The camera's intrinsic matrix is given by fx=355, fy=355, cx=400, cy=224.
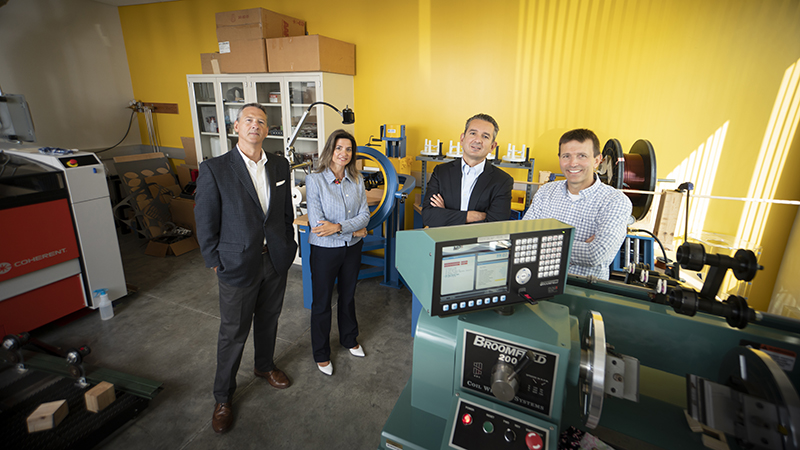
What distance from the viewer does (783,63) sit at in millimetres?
2484

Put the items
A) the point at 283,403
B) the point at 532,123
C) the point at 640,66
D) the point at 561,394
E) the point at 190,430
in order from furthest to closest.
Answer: the point at 532,123
the point at 640,66
the point at 283,403
the point at 190,430
the point at 561,394

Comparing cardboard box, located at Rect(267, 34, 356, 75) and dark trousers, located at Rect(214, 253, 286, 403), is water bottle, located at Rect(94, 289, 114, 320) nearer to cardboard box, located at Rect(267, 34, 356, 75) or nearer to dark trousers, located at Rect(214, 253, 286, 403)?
dark trousers, located at Rect(214, 253, 286, 403)

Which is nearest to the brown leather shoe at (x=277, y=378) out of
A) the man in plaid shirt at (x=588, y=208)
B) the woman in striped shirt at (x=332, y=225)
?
the woman in striped shirt at (x=332, y=225)

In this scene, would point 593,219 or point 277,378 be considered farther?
point 277,378

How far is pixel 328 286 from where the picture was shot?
2.13 meters

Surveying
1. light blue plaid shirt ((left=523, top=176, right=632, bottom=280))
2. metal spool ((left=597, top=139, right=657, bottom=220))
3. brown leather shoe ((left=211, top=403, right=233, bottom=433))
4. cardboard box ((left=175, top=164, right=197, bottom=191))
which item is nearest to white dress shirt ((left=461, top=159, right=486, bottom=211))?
light blue plaid shirt ((left=523, top=176, right=632, bottom=280))

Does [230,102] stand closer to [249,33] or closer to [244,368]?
[249,33]

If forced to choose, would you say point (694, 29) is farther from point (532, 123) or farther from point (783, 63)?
point (532, 123)

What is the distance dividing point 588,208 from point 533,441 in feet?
3.60

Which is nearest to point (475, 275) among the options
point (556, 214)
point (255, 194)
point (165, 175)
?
point (556, 214)

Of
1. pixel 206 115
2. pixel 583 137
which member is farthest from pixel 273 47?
pixel 583 137

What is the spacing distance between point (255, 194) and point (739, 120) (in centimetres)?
342

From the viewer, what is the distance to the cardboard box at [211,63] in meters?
4.06

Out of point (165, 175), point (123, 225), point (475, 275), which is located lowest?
point (123, 225)
